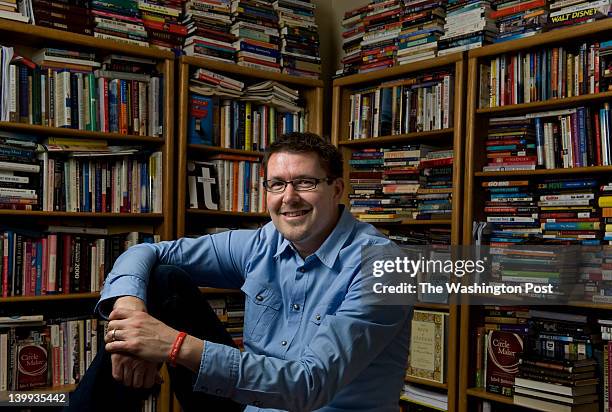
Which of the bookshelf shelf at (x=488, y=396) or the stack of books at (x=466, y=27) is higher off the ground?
the stack of books at (x=466, y=27)

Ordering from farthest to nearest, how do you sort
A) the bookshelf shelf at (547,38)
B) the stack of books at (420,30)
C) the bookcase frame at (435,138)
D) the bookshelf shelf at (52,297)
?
the stack of books at (420,30) → the bookcase frame at (435,138) → the bookshelf shelf at (52,297) → the bookshelf shelf at (547,38)

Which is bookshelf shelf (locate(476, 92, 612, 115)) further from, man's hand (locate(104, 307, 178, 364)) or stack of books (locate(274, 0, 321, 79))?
man's hand (locate(104, 307, 178, 364))

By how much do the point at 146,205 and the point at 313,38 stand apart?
4.16ft

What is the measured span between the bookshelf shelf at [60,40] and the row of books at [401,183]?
1091 millimetres

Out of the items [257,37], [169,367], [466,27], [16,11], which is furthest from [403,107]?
[169,367]

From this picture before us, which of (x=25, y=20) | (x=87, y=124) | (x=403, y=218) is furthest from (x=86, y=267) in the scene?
(x=403, y=218)

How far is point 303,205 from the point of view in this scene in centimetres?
174

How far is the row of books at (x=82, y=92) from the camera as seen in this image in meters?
2.58

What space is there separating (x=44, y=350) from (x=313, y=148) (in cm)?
153

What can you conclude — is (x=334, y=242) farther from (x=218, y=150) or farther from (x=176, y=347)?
(x=218, y=150)

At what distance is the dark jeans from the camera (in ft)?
5.17

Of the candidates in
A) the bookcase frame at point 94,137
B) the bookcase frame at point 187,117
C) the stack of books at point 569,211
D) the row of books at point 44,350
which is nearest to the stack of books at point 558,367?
the stack of books at point 569,211

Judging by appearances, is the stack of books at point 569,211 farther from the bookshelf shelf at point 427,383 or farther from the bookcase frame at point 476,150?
the bookshelf shelf at point 427,383

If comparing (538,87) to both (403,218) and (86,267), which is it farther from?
(86,267)
